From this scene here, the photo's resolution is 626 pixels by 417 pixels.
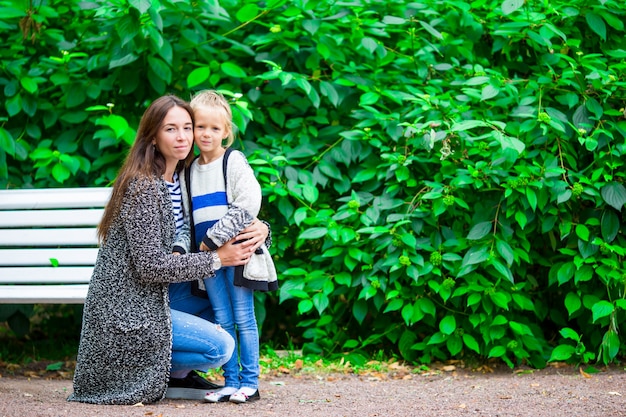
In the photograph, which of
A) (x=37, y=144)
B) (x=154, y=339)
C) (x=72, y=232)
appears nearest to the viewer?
(x=154, y=339)

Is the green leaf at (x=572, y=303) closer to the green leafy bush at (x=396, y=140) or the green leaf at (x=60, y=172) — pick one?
the green leafy bush at (x=396, y=140)

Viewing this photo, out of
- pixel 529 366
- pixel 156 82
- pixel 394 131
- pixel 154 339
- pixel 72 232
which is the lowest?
pixel 529 366

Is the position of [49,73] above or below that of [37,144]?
above

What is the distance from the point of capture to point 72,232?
4.37 m

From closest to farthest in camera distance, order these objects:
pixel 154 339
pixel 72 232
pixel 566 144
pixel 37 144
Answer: pixel 154 339 < pixel 72 232 < pixel 566 144 < pixel 37 144

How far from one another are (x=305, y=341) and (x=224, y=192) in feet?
6.70

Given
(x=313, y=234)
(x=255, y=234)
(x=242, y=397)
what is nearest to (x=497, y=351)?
(x=313, y=234)

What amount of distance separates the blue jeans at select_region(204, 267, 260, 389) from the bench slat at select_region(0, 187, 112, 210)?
107 centimetres

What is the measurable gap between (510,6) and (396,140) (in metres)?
0.98

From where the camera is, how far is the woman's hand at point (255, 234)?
354 cm

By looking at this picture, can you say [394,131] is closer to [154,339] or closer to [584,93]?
[584,93]

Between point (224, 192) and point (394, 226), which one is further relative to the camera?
point (394, 226)

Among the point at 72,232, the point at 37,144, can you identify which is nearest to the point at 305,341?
the point at 72,232

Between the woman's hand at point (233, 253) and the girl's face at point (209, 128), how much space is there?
17.2 inches
